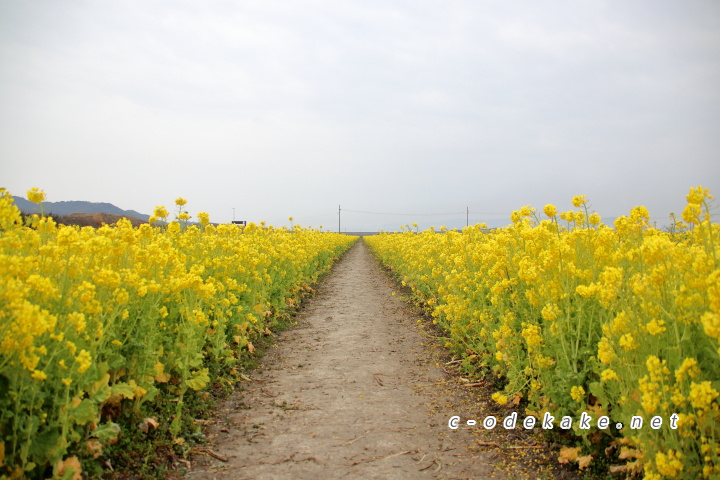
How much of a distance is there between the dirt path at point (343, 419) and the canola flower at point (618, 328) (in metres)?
0.77

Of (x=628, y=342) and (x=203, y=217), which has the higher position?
(x=203, y=217)

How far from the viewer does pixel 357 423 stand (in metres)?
4.75

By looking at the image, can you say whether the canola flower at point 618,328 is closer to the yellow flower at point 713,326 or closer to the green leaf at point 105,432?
the yellow flower at point 713,326

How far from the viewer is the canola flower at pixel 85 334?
271 cm

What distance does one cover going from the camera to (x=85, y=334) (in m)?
3.30

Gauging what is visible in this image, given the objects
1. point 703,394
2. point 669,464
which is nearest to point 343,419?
point 669,464

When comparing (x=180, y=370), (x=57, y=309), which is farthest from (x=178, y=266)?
(x=57, y=309)

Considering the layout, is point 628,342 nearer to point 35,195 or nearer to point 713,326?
point 713,326

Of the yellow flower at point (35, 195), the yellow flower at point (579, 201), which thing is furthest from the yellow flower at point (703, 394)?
the yellow flower at point (35, 195)

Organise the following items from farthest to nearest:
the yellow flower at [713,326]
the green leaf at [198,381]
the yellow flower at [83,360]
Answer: the green leaf at [198,381]
the yellow flower at [83,360]
the yellow flower at [713,326]

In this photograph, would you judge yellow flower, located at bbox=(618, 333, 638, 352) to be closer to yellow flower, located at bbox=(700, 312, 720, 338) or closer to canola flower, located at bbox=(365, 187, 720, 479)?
canola flower, located at bbox=(365, 187, 720, 479)

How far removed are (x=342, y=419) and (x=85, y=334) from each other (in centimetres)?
252

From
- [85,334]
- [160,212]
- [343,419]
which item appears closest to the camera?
[85,334]

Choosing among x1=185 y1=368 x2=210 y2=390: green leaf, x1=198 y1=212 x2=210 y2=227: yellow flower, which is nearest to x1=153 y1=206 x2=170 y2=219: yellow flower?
x1=198 y1=212 x2=210 y2=227: yellow flower
